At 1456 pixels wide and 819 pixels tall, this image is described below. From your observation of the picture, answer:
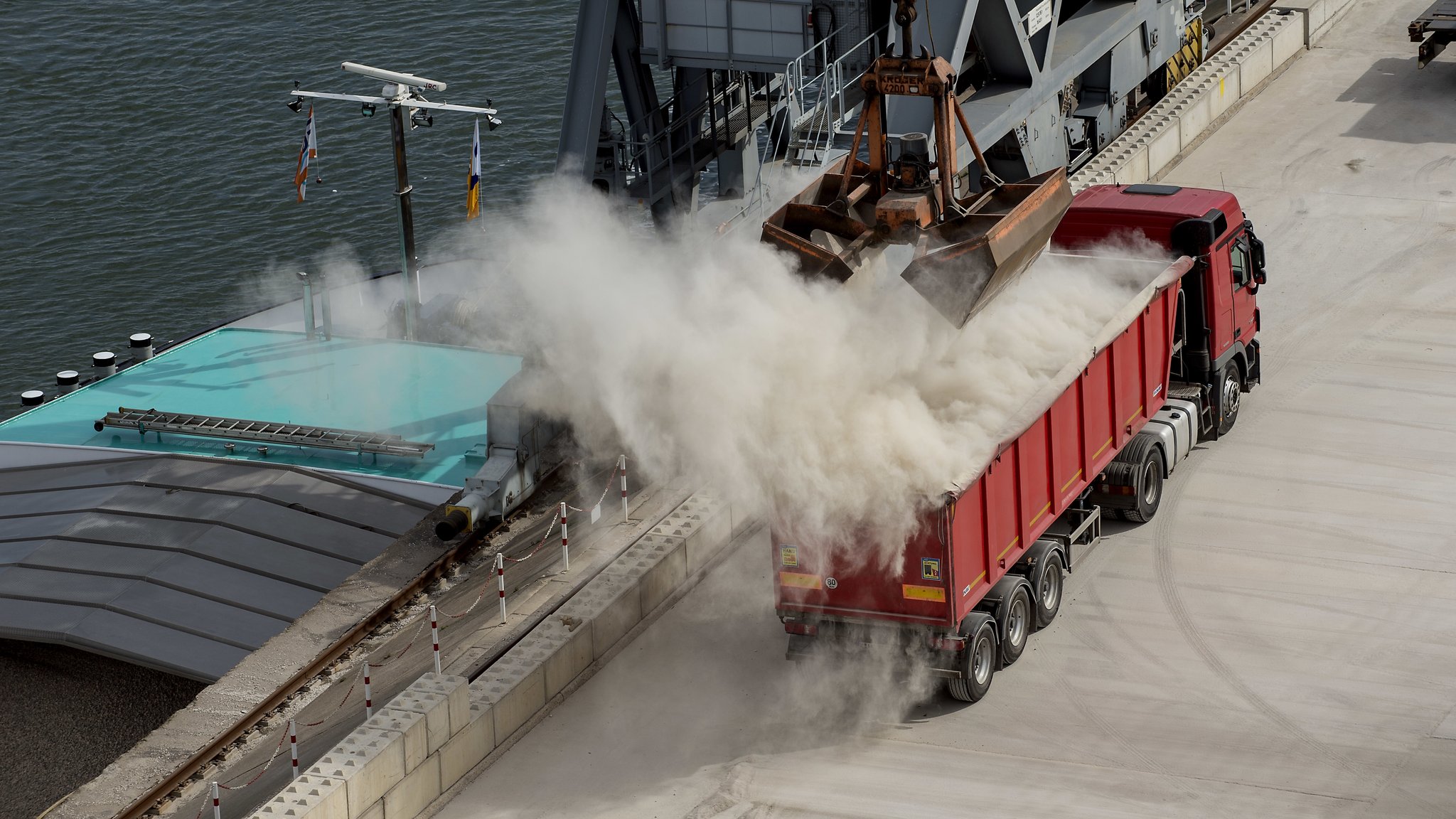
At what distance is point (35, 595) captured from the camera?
22.6 metres

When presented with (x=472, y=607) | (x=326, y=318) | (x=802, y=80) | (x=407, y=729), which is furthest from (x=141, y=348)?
(x=407, y=729)

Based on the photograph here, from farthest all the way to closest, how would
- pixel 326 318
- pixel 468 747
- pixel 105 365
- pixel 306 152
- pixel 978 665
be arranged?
pixel 105 365
pixel 326 318
pixel 306 152
pixel 978 665
pixel 468 747

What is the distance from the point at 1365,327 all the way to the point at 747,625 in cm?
1132

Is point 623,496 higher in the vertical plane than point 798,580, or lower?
lower

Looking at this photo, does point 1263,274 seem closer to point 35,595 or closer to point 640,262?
point 640,262

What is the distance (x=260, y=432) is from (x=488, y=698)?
1058cm

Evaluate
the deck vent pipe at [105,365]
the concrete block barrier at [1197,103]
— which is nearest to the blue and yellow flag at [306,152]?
the deck vent pipe at [105,365]

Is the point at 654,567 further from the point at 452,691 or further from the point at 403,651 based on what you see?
the point at 452,691

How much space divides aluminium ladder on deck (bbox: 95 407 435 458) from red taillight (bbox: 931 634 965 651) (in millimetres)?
10573

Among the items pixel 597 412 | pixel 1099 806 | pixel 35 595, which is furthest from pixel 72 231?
pixel 1099 806

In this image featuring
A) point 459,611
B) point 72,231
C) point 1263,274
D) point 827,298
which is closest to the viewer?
point 827,298

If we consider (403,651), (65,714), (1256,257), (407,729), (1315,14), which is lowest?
(65,714)

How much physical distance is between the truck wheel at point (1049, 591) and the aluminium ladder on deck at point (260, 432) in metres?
9.86

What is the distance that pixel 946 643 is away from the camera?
16094 mm
